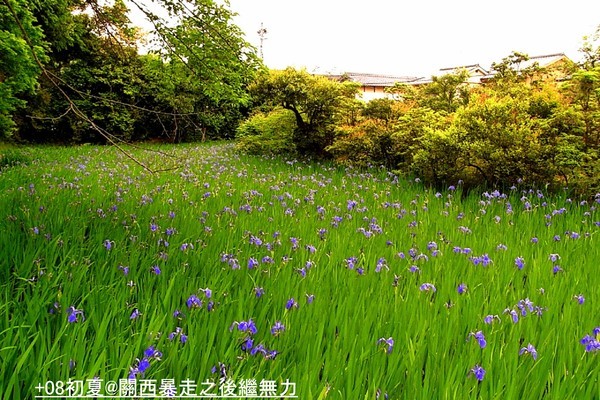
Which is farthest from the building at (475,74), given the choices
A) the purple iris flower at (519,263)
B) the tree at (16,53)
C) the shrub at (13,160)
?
the shrub at (13,160)

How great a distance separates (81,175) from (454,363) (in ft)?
22.3

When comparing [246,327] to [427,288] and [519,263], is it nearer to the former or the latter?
[427,288]

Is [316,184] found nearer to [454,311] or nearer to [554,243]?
[554,243]

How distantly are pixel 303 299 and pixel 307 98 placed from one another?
29.1 ft

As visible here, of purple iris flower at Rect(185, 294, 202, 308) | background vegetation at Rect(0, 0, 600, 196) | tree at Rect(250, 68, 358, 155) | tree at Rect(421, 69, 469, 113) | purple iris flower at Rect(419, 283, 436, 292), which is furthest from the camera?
tree at Rect(250, 68, 358, 155)

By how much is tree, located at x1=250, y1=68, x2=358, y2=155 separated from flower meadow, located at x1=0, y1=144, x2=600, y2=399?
6.31 m

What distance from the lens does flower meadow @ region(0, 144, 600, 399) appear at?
5.04 ft

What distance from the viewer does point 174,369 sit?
5.03 ft

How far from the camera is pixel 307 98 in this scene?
10.5 meters

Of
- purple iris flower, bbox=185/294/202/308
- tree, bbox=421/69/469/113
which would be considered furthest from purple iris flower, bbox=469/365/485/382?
tree, bbox=421/69/469/113

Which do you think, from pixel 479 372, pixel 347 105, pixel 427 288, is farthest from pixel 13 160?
pixel 479 372

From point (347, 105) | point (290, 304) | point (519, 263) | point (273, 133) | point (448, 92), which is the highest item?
point (448, 92)

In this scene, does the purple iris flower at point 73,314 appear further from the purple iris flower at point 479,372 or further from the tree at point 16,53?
the tree at point 16,53

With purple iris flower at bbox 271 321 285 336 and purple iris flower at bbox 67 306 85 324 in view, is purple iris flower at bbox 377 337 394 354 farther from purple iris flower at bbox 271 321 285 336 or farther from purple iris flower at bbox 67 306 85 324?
purple iris flower at bbox 67 306 85 324
